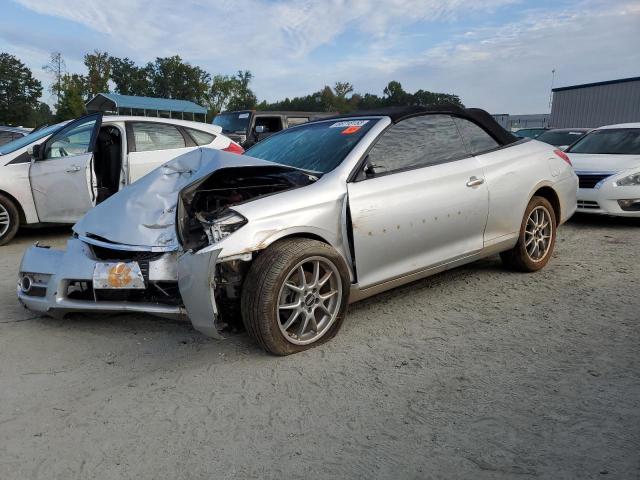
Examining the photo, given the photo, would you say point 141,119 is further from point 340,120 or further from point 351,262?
point 351,262

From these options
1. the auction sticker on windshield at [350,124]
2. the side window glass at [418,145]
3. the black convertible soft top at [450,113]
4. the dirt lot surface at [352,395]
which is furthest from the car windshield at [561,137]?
the auction sticker on windshield at [350,124]

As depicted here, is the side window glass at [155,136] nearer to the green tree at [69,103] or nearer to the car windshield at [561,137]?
the car windshield at [561,137]

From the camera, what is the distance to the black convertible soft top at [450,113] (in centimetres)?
407

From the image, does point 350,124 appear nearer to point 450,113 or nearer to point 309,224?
point 450,113

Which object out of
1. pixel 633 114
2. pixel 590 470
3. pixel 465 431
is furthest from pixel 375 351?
pixel 633 114

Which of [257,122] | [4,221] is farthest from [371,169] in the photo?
[257,122]

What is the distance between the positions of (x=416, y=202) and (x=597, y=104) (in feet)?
93.3

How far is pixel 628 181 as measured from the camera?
22.8 feet

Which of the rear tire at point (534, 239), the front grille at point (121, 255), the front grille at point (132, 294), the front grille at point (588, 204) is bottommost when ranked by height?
the front grille at point (588, 204)

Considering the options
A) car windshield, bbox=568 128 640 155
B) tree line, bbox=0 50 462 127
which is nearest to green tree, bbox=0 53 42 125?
tree line, bbox=0 50 462 127

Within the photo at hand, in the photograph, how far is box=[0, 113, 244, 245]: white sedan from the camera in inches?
248

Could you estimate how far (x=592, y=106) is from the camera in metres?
27.4

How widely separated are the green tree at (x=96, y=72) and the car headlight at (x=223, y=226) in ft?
199

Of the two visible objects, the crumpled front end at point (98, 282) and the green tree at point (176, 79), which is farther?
the green tree at point (176, 79)
